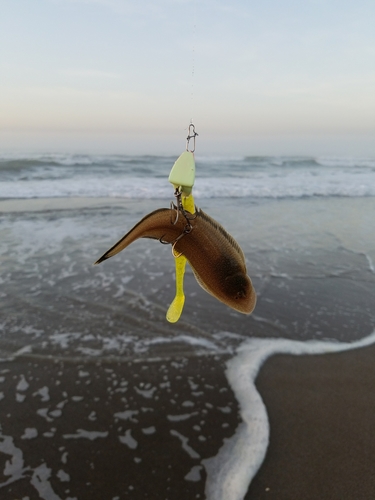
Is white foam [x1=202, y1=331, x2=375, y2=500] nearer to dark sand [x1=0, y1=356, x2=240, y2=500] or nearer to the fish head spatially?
dark sand [x1=0, y1=356, x2=240, y2=500]

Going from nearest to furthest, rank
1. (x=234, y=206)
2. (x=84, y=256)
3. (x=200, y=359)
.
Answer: (x=200, y=359) < (x=84, y=256) < (x=234, y=206)

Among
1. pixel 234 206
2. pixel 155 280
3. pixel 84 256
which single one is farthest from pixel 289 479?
pixel 234 206

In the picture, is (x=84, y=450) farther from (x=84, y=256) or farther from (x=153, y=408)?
(x=84, y=256)

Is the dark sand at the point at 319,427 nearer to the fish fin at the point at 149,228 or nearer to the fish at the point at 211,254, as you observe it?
the fish at the point at 211,254

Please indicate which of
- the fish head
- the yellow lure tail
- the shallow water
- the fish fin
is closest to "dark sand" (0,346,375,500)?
the shallow water

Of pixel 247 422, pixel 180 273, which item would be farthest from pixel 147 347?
pixel 180 273

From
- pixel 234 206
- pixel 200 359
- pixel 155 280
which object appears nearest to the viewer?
pixel 200 359
